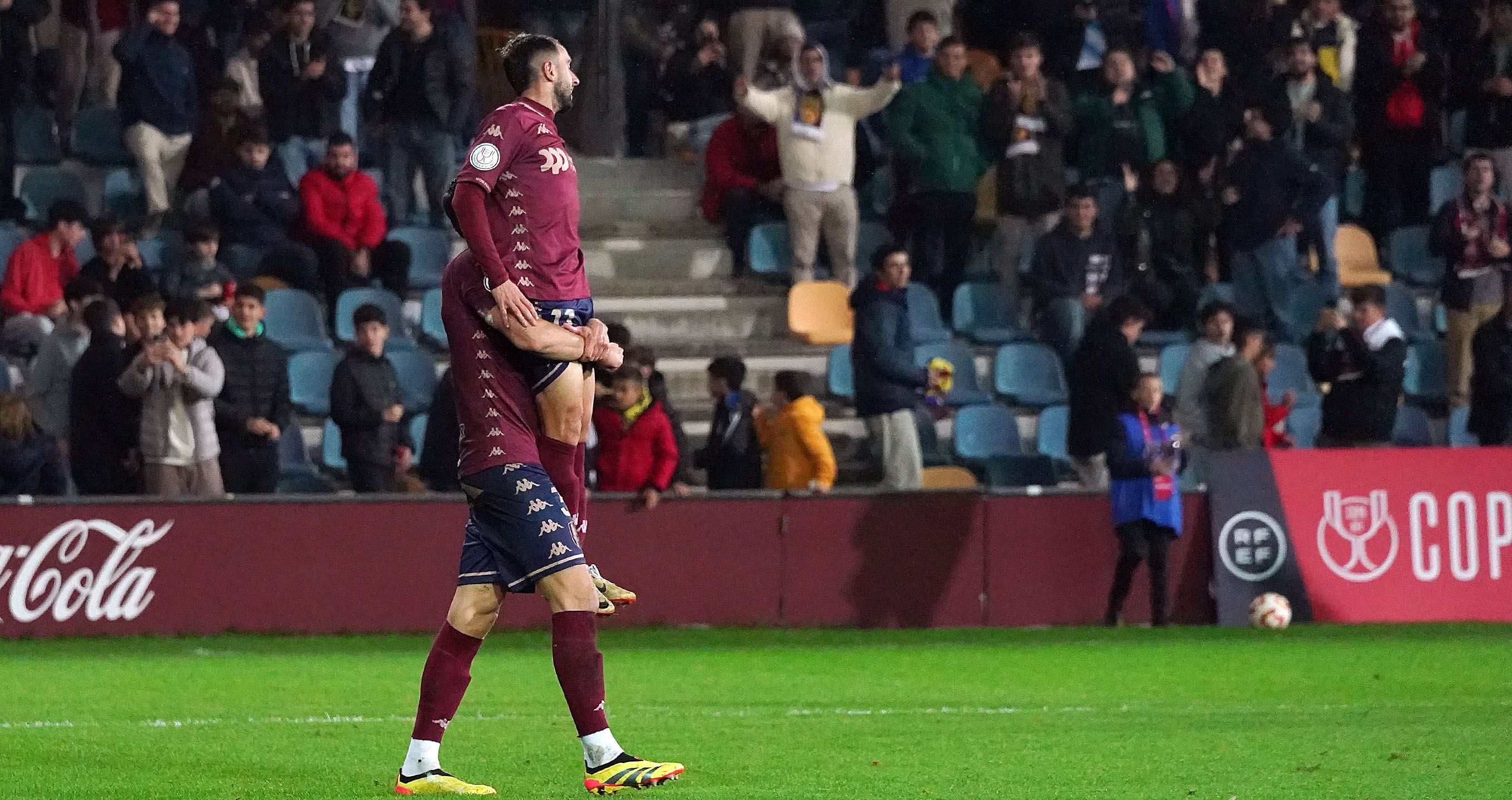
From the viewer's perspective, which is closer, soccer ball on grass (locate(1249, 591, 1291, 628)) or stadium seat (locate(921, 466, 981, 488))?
soccer ball on grass (locate(1249, 591, 1291, 628))

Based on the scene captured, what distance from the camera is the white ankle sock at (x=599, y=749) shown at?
6.41 metres

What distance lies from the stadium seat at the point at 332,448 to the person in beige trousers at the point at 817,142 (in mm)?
4185

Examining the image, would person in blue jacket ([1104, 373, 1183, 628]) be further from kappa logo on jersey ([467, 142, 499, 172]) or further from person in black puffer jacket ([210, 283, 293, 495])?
kappa logo on jersey ([467, 142, 499, 172])

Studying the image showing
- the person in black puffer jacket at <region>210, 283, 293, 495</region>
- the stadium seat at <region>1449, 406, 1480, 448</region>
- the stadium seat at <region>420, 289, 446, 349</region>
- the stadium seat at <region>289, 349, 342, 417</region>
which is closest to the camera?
the person in black puffer jacket at <region>210, 283, 293, 495</region>

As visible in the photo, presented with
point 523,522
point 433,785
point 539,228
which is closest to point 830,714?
point 433,785

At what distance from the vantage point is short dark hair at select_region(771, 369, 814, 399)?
49.1ft

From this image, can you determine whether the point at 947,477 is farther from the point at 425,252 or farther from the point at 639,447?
the point at 425,252

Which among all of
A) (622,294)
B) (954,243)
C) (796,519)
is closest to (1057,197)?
(954,243)

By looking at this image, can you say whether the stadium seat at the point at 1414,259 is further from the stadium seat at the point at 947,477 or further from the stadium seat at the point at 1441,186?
the stadium seat at the point at 947,477

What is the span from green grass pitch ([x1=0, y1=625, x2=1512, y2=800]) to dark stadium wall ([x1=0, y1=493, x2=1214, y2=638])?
249mm

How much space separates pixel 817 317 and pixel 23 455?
6.50 metres

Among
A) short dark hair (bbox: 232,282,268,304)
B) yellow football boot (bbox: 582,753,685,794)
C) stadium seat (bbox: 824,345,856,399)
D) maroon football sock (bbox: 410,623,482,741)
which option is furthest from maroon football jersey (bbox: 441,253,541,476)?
stadium seat (bbox: 824,345,856,399)

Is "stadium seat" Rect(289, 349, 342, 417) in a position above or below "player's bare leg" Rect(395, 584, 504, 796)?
above

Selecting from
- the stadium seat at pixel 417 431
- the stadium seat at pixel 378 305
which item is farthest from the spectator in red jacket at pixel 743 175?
the stadium seat at pixel 417 431
